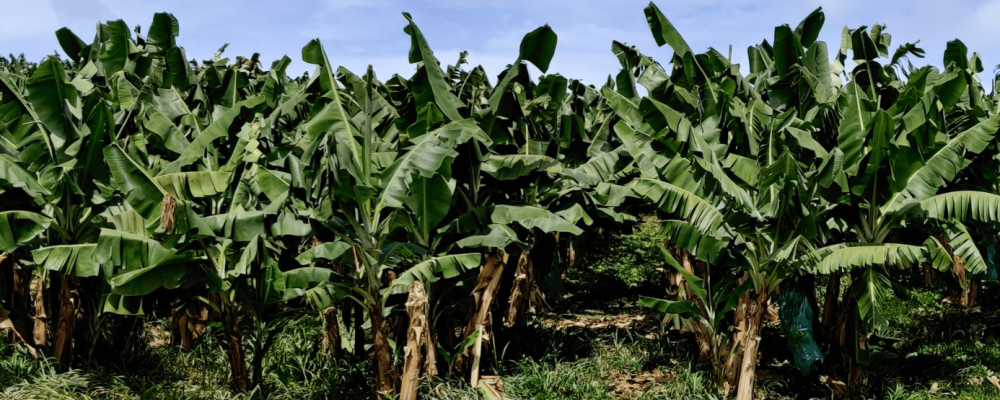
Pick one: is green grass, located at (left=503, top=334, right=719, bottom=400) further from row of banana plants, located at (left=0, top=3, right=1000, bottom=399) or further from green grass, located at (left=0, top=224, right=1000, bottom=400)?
row of banana plants, located at (left=0, top=3, right=1000, bottom=399)

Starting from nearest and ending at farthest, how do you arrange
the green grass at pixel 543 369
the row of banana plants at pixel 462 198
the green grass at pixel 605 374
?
1. the row of banana plants at pixel 462 198
2. the green grass at pixel 543 369
3. the green grass at pixel 605 374

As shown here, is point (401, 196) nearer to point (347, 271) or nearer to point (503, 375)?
point (347, 271)

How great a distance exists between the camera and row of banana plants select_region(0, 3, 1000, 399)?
6.64 m

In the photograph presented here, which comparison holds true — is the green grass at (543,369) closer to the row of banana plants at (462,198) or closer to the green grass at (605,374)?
the green grass at (605,374)

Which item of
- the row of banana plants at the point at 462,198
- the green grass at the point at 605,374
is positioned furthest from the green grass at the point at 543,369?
the row of banana plants at the point at 462,198

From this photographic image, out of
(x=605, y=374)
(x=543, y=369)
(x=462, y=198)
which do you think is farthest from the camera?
(x=605, y=374)

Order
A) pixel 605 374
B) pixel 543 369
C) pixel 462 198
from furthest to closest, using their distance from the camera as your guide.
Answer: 1. pixel 605 374
2. pixel 543 369
3. pixel 462 198

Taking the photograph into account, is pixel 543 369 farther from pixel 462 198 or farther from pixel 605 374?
pixel 462 198

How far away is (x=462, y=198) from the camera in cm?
779

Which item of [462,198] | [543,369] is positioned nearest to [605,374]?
[543,369]

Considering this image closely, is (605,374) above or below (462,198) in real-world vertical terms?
below

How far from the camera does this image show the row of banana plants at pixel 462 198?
6641 millimetres

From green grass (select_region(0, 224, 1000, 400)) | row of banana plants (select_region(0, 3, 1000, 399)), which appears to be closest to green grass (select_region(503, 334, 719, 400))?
green grass (select_region(0, 224, 1000, 400))

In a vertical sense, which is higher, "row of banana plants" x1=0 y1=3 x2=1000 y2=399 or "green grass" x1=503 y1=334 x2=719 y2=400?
"row of banana plants" x1=0 y1=3 x2=1000 y2=399
